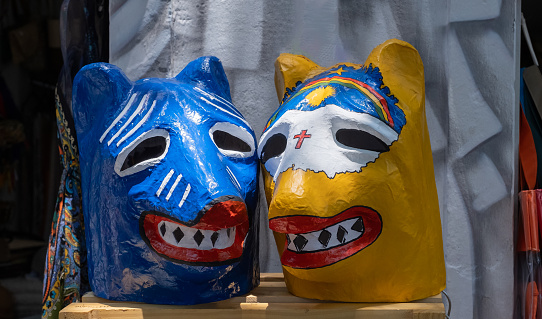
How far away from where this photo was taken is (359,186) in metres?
1.53

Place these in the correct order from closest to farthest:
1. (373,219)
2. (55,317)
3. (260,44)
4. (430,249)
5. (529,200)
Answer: (373,219)
(430,249)
(55,317)
(529,200)
(260,44)

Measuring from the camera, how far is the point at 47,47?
3025 mm

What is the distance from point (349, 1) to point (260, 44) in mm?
380

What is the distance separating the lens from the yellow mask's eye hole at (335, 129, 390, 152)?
159 centimetres

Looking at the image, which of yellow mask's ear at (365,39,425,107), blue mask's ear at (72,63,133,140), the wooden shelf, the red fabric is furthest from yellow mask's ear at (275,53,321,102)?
the red fabric

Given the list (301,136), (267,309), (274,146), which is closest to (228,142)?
(274,146)

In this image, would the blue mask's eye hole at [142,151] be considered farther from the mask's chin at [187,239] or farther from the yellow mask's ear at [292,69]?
the yellow mask's ear at [292,69]

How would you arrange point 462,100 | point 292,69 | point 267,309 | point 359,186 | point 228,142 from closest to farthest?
point 359,186
point 267,309
point 228,142
point 292,69
point 462,100

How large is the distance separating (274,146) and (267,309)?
43 cm

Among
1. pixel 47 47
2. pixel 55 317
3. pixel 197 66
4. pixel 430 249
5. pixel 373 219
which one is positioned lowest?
pixel 55 317

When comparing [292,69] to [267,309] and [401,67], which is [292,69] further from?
[267,309]

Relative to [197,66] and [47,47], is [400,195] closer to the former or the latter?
[197,66]

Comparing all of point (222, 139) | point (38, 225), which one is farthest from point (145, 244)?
point (38, 225)

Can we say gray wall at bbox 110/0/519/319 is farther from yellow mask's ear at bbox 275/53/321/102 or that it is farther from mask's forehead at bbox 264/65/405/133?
mask's forehead at bbox 264/65/405/133
